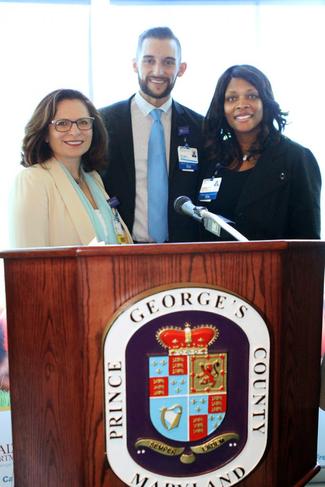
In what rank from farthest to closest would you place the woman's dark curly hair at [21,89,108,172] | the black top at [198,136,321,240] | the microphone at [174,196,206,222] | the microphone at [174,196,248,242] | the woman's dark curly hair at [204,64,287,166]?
the woman's dark curly hair at [204,64,287,166]
the black top at [198,136,321,240]
the woman's dark curly hair at [21,89,108,172]
the microphone at [174,196,206,222]
the microphone at [174,196,248,242]

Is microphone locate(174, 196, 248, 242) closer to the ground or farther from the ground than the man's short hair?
closer to the ground

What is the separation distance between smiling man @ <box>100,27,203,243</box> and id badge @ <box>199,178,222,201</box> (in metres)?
0.11

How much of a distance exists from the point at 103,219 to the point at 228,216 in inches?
22.2

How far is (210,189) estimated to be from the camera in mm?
2314

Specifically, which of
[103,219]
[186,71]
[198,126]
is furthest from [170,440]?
[186,71]

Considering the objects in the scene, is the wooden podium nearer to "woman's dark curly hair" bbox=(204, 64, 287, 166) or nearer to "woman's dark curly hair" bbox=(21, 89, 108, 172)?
"woman's dark curly hair" bbox=(21, 89, 108, 172)

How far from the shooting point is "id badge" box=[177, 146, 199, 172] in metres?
2.43

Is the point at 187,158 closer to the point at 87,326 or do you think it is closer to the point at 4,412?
the point at 87,326

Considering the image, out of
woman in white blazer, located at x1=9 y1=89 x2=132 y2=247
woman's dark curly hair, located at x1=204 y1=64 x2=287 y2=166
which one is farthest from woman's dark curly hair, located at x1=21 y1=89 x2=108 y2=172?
woman's dark curly hair, located at x1=204 y1=64 x2=287 y2=166

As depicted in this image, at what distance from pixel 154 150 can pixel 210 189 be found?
36cm

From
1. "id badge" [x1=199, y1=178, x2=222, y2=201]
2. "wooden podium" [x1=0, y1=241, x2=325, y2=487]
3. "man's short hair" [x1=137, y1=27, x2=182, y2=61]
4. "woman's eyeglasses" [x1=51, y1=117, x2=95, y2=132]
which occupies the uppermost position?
"man's short hair" [x1=137, y1=27, x2=182, y2=61]

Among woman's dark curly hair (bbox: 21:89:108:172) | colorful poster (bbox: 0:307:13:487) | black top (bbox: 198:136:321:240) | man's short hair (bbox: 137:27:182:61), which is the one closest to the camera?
woman's dark curly hair (bbox: 21:89:108:172)

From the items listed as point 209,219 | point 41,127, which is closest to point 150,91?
point 41,127

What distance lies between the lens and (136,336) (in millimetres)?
1025
